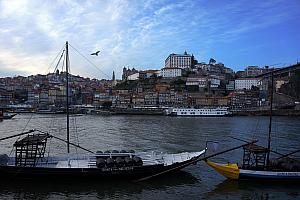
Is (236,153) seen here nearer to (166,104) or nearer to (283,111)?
(283,111)

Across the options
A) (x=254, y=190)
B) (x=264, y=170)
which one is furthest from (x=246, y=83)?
(x=254, y=190)

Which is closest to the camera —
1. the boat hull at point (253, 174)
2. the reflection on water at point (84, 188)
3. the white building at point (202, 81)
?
the reflection on water at point (84, 188)

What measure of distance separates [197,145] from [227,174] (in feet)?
36.7

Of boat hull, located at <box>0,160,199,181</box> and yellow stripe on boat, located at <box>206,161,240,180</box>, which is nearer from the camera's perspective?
boat hull, located at <box>0,160,199,181</box>

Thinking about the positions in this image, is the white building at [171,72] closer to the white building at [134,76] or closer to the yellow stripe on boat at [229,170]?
the white building at [134,76]

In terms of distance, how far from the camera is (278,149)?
79.3 feet

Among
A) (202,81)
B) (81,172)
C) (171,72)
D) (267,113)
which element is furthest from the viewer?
(171,72)

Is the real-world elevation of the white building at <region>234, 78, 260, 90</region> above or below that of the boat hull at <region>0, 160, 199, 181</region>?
above

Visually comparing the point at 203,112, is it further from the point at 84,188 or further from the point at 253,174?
the point at 84,188

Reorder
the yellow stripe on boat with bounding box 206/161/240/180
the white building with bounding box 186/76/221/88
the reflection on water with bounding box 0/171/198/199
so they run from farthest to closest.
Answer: the white building with bounding box 186/76/221/88 < the yellow stripe on boat with bounding box 206/161/240/180 < the reflection on water with bounding box 0/171/198/199

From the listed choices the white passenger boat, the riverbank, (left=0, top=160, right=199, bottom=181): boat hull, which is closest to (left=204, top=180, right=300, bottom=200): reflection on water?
(left=0, top=160, right=199, bottom=181): boat hull

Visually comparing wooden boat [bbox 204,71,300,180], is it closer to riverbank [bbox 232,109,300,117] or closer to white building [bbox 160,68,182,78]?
riverbank [bbox 232,109,300,117]

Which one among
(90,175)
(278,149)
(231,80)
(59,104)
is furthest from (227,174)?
(231,80)

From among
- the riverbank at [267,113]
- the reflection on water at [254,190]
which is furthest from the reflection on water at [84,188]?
the riverbank at [267,113]
